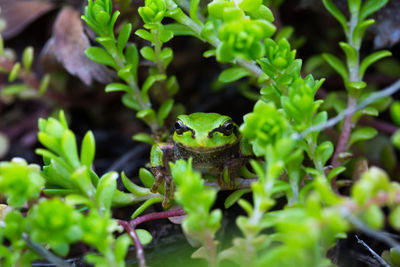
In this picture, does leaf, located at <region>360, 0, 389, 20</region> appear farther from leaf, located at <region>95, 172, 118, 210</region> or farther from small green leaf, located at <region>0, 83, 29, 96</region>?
small green leaf, located at <region>0, 83, 29, 96</region>

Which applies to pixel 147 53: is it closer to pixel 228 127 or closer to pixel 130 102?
pixel 130 102

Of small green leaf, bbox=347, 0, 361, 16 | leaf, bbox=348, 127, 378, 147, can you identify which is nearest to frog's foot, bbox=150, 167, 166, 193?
leaf, bbox=348, 127, 378, 147

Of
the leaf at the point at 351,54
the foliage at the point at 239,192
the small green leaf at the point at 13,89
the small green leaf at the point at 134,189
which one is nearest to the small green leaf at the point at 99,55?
the foliage at the point at 239,192

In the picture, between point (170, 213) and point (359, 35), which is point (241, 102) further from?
point (170, 213)

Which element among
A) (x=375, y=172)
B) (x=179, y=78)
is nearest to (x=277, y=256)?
(x=375, y=172)

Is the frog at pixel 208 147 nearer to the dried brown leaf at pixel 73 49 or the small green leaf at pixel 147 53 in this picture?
the small green leaf at pixel 147 53

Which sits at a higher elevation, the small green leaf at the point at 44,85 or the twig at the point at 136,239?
the small green leaf at the point at 44,85
